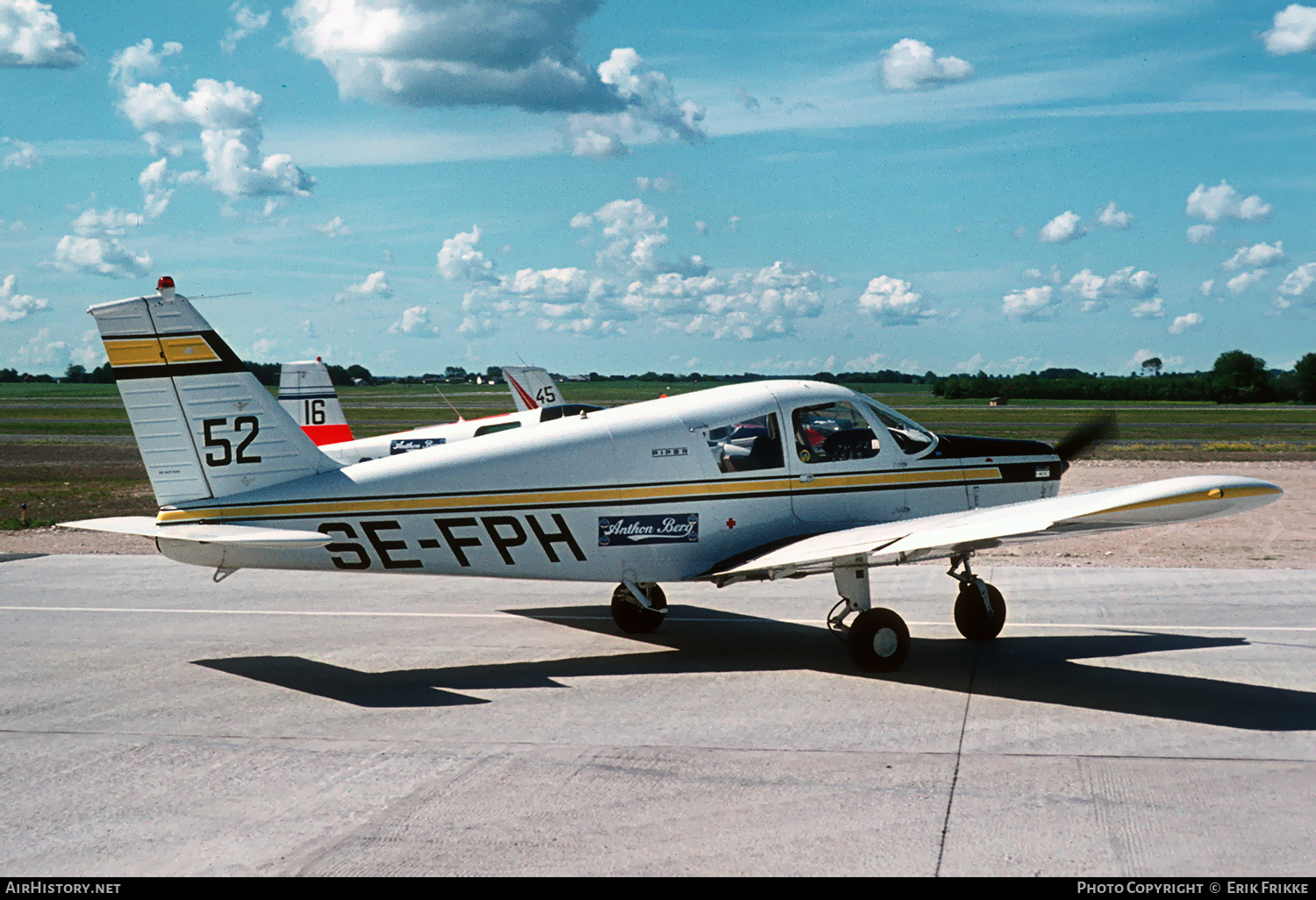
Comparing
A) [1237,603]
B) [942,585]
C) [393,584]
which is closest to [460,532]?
[393,584]

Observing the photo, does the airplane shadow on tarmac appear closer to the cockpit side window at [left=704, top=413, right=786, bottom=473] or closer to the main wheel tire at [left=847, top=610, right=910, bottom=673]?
the main wheel tire at [left=847, top=610, right=910, bottom=673]

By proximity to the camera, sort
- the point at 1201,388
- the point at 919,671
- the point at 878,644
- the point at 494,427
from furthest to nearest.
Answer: the point at 1201,388 → the point at 494,427 → the point at 919,671 → the point at 878,644

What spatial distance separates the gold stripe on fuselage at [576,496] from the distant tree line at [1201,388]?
113654mm

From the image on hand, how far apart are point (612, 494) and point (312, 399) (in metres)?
16.9

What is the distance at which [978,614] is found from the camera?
429 inches

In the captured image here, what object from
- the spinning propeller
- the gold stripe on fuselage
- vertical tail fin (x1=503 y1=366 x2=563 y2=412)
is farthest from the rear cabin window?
the gold stripe on fuselage

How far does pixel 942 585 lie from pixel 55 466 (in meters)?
37.5

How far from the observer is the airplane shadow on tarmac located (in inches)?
337

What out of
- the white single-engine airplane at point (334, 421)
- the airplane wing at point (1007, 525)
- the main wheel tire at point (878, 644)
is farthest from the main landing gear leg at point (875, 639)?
the white single-engine airplane at point (334, 421)

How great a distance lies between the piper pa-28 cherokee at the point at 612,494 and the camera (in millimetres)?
9219

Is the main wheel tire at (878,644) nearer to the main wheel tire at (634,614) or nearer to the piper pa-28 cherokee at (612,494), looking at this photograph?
the piper pa-28 cherokee at (612,494)

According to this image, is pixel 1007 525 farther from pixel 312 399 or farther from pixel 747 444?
pixel 312 399

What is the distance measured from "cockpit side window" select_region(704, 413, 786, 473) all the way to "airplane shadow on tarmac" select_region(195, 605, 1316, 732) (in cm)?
188

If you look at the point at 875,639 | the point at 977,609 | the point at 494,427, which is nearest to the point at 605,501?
the point at 875,639
